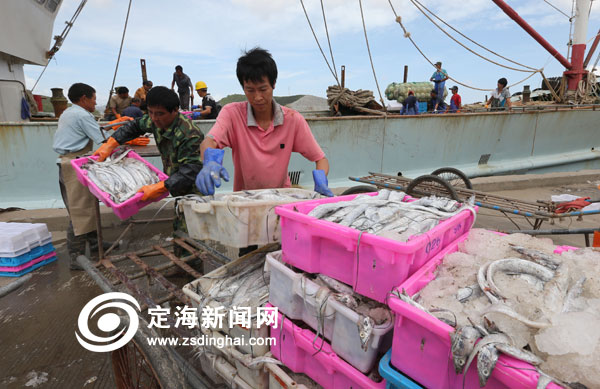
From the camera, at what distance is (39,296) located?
347 cm

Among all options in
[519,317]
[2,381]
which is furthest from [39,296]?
[519,317]

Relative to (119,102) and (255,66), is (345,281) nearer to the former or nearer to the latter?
(255,66)

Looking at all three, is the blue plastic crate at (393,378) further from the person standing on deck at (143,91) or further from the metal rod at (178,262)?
the person standing on deck at (143,91)

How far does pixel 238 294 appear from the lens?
175cm

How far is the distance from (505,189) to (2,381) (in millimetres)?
9718

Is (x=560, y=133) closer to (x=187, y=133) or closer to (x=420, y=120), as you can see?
(x=420, y=120)

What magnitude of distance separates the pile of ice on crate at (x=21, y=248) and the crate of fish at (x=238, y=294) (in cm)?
334

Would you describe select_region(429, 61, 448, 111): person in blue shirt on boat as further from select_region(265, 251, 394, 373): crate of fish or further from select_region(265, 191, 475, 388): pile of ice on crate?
select_region(265, 251, 394, 373): crate of fish

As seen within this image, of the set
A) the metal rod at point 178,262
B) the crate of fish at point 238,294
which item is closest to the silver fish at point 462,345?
the crate of fish at point 238,294

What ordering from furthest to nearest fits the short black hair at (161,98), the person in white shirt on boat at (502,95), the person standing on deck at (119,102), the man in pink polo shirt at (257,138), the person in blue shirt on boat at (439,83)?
the person in blue shirt on boat at (439,83) < the person in white shirt on boat at (502,95) < the person standing on deck at (119,102) < the short black hair at (161,98) < the man in pink polo shirt at (257,138)

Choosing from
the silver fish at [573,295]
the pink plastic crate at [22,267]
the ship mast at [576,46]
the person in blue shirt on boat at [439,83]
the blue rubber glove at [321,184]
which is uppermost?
the ship mast at [576,46]

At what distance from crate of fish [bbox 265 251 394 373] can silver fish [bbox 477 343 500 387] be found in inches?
13.0

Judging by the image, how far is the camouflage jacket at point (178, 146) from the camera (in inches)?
108

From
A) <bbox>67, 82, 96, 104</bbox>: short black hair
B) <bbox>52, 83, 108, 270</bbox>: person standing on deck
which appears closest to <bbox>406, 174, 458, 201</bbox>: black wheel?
<bbox>52, 83, 108, 270</bbox>: person standing on deck
